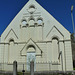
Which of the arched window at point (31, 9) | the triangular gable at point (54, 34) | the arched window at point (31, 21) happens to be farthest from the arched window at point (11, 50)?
the triangular gable at point (54, 34)

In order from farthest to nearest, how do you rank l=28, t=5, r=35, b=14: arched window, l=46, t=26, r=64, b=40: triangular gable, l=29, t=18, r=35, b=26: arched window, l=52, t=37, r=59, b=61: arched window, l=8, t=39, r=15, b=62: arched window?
l=28, t=5, r=35, b=14: arched window < l=29, t=18, r=35, b=26: arched window < l=8, t=39, r=15, b=62: arched window < l=46, t=26, r=64, b=40: triangular gable < l=52, t=37, r=59, b=61: arched window

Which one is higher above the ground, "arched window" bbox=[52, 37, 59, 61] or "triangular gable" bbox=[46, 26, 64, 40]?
"triangular gable" bbox=[46, 26, 64, 40]

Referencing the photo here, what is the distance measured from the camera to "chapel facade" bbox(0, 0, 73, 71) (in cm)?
1784

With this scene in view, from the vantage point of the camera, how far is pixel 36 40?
19234mm

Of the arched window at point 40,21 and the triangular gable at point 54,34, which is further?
the arched window at point 40,21

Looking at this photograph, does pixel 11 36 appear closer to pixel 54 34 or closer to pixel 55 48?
pixel 54 34

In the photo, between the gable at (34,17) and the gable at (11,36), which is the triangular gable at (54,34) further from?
the gable at (11,36)

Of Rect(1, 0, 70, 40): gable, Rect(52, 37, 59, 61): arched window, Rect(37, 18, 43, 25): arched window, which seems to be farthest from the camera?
Rect(37, 18, 43, 25): arched window

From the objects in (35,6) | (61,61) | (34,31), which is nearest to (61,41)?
(61,61)

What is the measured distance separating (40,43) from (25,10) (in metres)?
6.51

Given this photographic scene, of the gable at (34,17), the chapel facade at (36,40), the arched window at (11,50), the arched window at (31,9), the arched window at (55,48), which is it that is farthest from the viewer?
the arched window at (31,9)

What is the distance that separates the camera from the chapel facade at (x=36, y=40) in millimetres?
17844

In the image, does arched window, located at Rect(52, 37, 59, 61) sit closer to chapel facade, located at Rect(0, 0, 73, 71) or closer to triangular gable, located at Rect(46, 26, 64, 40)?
chapel facade, located at Rect(0, 0, 73, 71)

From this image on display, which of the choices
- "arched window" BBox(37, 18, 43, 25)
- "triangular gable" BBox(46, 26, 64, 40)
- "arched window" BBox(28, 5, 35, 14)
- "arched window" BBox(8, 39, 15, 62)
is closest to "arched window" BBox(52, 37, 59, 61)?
"triangular gable" BBox(46, 26, 64, 40)
